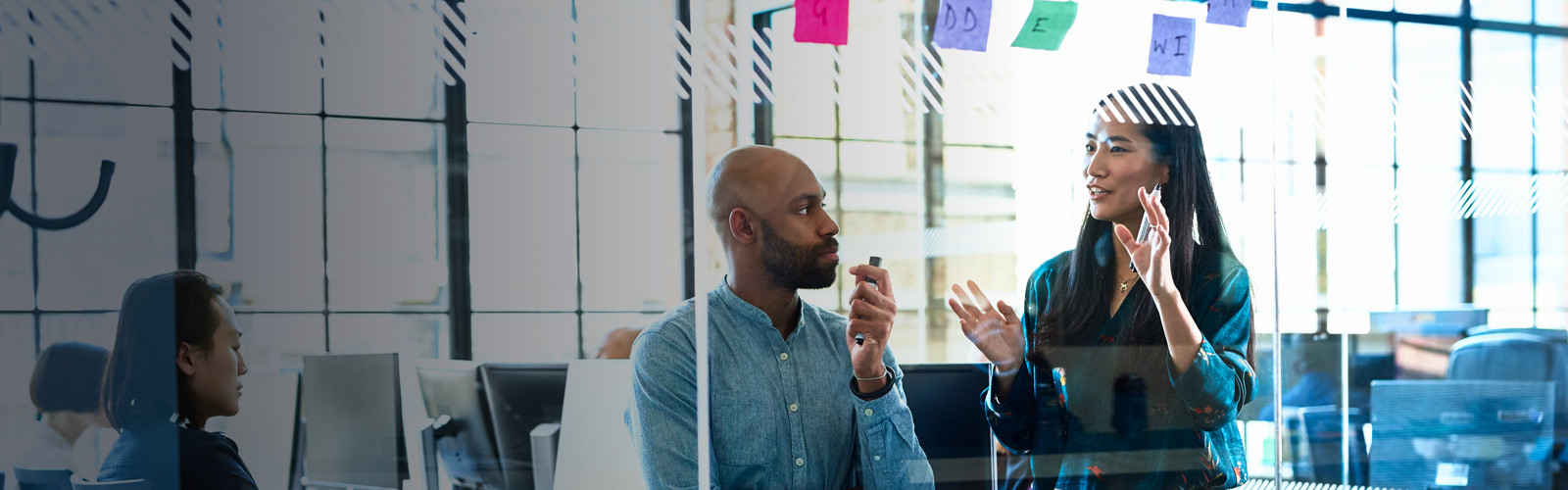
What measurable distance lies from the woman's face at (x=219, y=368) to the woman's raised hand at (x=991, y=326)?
1.64 m

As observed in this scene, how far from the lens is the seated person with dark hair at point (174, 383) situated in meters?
2.14

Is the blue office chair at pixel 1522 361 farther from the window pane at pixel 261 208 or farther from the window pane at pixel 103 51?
the window pane at pixel 103 51

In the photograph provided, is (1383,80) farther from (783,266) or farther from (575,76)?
(575,76)

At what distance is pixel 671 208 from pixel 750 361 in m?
0.41

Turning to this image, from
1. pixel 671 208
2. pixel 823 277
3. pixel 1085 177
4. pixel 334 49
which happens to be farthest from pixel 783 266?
pixel 334 49

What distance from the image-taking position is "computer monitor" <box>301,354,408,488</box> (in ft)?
7.20

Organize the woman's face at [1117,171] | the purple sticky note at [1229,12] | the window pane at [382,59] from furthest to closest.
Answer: the purple sticky note at [1229,12] < the woman's face at [1117,171] < the window pane at [382,59]

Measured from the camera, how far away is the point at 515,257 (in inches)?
89.0

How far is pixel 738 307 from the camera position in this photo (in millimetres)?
2379

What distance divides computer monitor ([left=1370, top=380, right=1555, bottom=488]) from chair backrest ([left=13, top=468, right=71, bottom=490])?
3.48m

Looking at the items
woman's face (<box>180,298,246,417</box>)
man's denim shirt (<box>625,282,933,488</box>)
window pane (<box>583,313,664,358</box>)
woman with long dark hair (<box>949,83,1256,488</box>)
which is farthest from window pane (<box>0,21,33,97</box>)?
woman with long dark hair (<box>949,83,1256,488</box>)

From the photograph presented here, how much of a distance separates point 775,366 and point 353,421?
37.6 inches

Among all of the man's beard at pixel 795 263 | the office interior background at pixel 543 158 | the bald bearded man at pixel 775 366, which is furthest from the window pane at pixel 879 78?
the man's beard at pixel 795 263

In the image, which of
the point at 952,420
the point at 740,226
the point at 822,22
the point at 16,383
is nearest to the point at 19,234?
the point at 16,383
